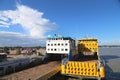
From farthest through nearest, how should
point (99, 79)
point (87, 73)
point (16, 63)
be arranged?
point (16, 63) → point (87, 73) → point (99, 79)

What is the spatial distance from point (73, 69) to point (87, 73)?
1.55 meters

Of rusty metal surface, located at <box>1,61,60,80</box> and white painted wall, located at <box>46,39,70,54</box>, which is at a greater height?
white painted wall, located at <box>46,39,70,54</box>

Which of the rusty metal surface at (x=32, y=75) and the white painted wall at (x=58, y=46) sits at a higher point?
the white painted wall at (x=58, y=46)

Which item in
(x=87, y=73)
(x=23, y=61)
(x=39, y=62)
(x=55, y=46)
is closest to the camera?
(x=87, y=73)

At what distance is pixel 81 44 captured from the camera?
3472 cm

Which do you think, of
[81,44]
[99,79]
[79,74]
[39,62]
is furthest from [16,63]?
[81,44]

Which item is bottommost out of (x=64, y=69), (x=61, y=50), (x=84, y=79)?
(x=84, y=79)

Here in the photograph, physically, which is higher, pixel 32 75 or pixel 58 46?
pixel 58 46

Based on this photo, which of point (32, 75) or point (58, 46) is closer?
point (32, 75)

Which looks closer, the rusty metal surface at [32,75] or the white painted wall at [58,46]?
the rusty metal surface at [32,75]

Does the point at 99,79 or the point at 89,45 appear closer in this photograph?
the point at 99,79

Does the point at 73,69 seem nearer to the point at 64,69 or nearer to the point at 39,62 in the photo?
the point at 64,69

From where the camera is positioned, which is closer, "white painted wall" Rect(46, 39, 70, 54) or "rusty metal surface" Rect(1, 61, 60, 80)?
"rusty metal surface" Rect(1, 61, 60, 80)

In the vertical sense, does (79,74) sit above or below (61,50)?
below
